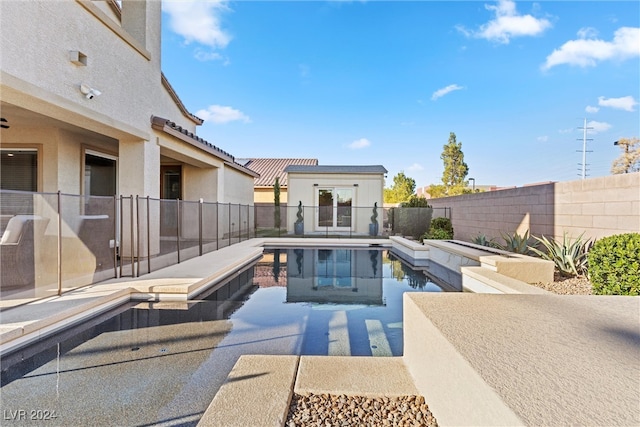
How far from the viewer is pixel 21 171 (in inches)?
292

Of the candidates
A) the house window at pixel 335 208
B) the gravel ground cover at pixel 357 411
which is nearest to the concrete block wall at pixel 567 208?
the gravel ground cover at pixel 357 411

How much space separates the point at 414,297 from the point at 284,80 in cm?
1608

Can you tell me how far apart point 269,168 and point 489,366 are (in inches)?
1055

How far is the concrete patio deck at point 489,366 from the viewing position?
1.47m

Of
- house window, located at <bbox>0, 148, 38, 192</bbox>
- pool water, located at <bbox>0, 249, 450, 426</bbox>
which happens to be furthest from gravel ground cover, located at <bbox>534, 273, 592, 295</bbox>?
house window, located at <bbox>0, 148, 38, 192</bbox>

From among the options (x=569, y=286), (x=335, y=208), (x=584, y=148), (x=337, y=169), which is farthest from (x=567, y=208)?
(x=584, y=148)

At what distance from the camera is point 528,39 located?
38.0 ft

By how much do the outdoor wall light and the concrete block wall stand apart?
931 centimetres

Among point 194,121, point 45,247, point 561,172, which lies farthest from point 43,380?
point 561,172

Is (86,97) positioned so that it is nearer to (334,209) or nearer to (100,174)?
(100,174)

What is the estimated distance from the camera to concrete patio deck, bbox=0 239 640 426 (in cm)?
147

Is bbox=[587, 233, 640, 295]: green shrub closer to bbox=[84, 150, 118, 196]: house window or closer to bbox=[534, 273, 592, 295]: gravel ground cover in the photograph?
bbox=[534, 273, 592, 295]: gravel ground cover

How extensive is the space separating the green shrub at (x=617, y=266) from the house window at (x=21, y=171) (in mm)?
10848

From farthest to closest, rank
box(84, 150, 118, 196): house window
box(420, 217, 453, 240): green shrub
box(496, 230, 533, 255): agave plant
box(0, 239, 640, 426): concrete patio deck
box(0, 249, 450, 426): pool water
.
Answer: box(420, 217, 453, 240): green shrub, box(84, 150, 118, 196): house window, box(496, 230, 533, 255): agave plant, box(0, 249, 450, 426): pool water, box(0, 239, 640, 426): concrete patio deck
